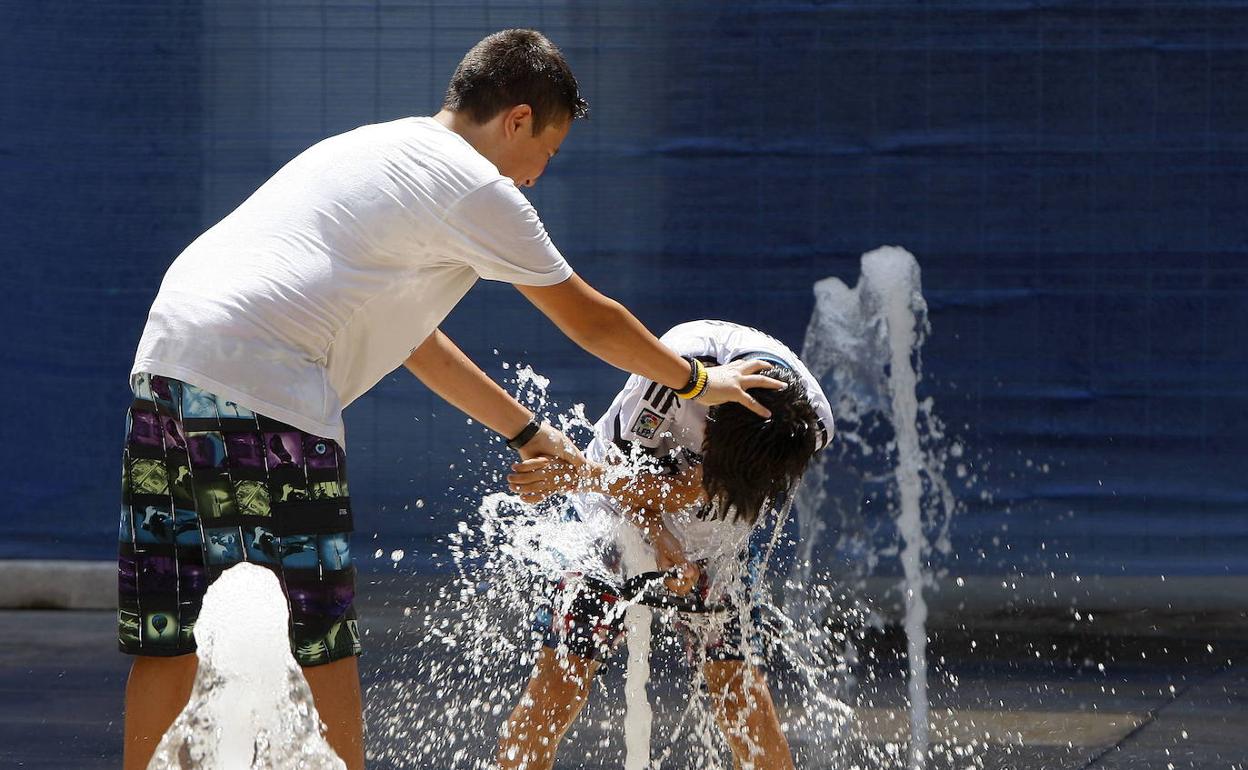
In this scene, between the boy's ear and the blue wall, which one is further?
the blue wall

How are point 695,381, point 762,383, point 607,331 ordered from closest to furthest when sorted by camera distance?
point 607,331, point 695,381, point 762,383

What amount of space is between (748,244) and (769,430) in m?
2.73

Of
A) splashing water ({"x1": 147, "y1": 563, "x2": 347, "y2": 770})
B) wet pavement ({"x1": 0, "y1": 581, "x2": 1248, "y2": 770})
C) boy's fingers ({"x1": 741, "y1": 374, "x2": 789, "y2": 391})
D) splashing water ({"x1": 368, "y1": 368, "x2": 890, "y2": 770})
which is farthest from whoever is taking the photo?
wet pavement ({"x1": 0, "y1": 581, "x2": 1248, "y2": 770})

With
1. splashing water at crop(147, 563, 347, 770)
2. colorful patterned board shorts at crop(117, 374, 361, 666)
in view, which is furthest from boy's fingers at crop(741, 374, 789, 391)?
splashing water at crop(147, 563, 347, 770)

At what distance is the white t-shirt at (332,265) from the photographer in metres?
2.08

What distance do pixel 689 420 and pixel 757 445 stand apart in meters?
0.19

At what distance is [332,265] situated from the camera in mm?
2125

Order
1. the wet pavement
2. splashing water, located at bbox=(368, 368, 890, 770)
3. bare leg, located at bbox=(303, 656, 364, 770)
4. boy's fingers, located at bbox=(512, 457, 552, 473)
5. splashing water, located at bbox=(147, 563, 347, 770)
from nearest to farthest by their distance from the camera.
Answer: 1. splashing water, located at bbox=(147, 563, 347, 770)
2. bare leg, located at bbox=(303, 656, 364, 770)
3. boy's fingers, located at bbox=(512, 457, 552, 473)
4. splashing water, located at bbox=(368, 368, 890, 770)
5. the wet pavement

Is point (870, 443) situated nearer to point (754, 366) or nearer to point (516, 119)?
point (754, 366)

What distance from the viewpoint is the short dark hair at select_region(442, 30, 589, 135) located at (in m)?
2.32

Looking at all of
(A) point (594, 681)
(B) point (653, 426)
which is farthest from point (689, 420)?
(A) point (594, 681)

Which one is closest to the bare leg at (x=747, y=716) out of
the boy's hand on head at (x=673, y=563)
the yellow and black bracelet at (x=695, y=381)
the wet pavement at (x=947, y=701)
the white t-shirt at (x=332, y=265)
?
the boy's hand on head at (x=673, y=563)

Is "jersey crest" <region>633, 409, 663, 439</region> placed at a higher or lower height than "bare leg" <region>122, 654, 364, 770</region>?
higher

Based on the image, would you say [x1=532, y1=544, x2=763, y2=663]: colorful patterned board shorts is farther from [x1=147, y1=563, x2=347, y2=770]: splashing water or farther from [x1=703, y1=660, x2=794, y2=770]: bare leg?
[x1=147, y1=563, x2=347, y2=770]: splashing water
